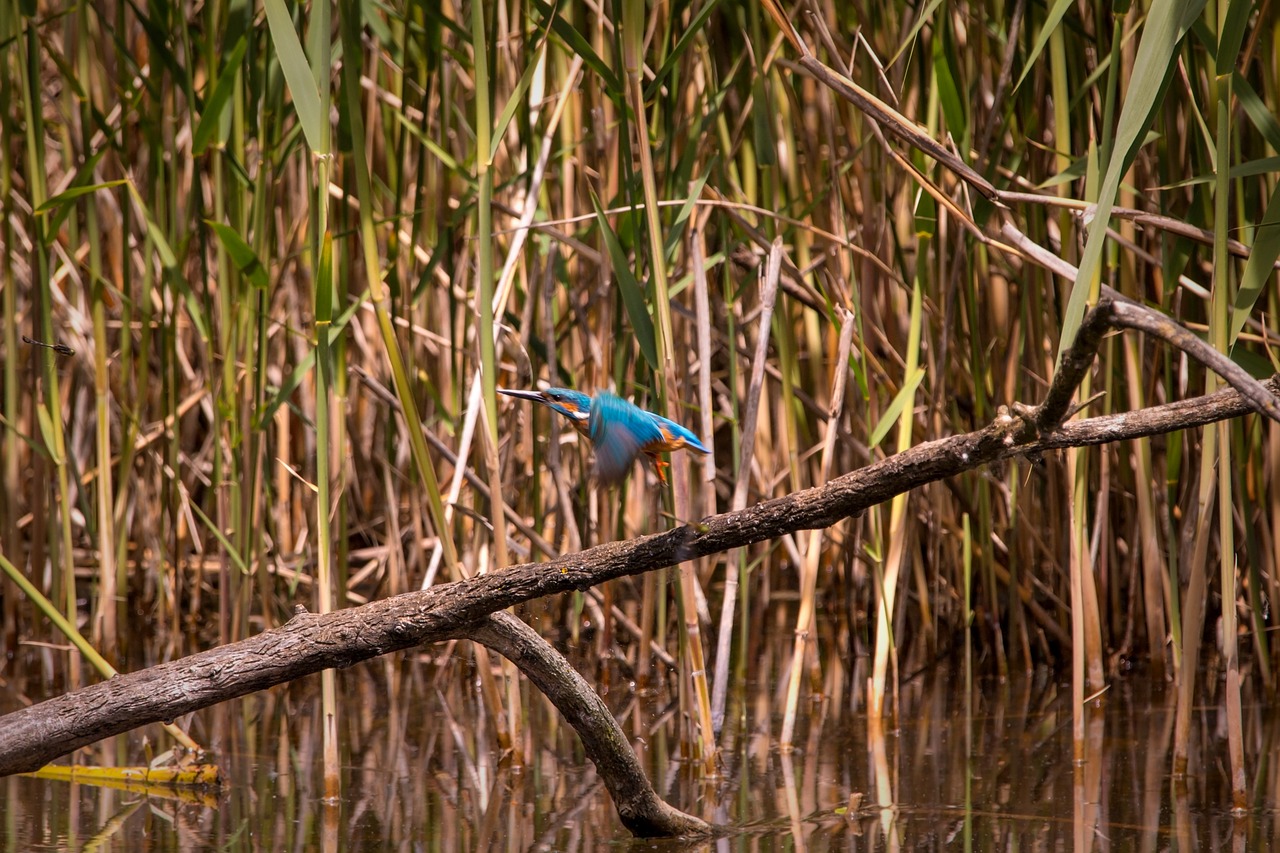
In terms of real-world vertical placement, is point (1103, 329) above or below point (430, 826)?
above

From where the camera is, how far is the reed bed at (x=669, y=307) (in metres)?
2.20

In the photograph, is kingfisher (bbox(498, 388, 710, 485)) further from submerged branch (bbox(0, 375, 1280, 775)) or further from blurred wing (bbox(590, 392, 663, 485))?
submerged branch (bbox(0, 375, 1280, 775))

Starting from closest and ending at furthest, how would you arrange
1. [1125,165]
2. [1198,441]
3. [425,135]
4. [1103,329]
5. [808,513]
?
[1103,329]
[808,513]
[1125,165]
[425,135]
[1198,441]

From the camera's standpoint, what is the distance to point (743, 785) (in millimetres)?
2375

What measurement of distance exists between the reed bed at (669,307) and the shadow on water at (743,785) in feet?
0.46

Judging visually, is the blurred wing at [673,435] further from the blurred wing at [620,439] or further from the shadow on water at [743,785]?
the shadow on water at [743,785]

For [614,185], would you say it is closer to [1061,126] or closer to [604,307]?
[604,307]

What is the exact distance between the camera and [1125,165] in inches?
59.4

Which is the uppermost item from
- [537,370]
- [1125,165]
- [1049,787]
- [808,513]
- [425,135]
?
[425,135]

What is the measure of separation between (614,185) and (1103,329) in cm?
194

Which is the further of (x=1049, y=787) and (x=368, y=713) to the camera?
(x=368, y=713)

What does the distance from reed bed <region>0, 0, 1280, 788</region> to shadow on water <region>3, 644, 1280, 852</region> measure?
0.14 m

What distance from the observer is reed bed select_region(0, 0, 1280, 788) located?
220 centimetres

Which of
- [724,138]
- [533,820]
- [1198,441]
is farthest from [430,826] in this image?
[1198,441]
